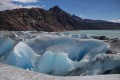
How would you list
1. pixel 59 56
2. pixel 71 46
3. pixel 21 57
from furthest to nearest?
pixel 71 46, pixel 21 57, pixel 59 56

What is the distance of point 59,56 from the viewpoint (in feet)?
37.3

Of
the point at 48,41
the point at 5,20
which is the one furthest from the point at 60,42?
the point at 5,20

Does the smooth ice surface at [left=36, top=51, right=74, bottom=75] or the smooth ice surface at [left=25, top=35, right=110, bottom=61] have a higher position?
the smooth ice surface at [left=25, top=35, right=110, bottom=61]

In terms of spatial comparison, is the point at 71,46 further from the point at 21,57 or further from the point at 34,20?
the point at 34,20

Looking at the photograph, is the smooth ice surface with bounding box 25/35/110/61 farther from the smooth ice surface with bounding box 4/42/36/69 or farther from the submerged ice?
the smooth ice surface with bounding box 4/42/36/69

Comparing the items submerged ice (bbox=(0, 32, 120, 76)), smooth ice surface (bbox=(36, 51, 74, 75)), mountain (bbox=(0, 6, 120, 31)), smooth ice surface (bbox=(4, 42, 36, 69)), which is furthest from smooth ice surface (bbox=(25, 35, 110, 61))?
mountain (bbox=(0, 6, 120, 31))

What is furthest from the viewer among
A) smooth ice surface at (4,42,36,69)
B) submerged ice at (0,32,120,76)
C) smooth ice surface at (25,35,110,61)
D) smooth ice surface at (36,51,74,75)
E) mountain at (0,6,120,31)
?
mountain at (0,6,120,31)

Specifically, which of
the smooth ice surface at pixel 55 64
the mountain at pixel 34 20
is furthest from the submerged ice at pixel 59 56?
the mountain at pixel 34 20

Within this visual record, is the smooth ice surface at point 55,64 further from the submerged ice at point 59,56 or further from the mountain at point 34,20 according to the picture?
the mountain at point 34,20

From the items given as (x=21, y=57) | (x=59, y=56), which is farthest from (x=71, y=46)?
(x=21, y=57)

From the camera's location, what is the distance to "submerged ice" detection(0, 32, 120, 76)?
9.40 metres

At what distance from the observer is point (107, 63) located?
9203 mm

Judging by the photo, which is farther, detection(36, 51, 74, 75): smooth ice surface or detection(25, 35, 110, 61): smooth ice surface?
detection(25, 35, 110, 61): smooth ice surface

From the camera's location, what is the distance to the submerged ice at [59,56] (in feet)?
30.8
